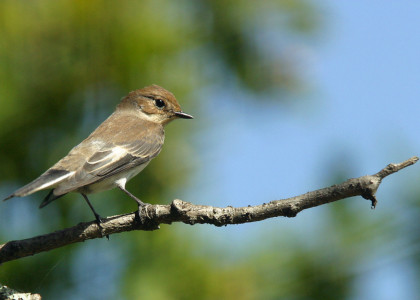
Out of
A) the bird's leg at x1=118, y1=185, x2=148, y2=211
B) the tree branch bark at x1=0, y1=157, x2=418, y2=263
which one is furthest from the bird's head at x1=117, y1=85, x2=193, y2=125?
the tree branch bark at x1=0, y1=157, x2=418, y2=263

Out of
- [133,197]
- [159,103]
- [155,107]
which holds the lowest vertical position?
[155,107]

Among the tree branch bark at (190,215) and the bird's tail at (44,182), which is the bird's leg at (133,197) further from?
the bird's tail at (44,182)

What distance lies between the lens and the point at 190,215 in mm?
3037

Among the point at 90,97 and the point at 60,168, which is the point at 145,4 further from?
the point at 60,168

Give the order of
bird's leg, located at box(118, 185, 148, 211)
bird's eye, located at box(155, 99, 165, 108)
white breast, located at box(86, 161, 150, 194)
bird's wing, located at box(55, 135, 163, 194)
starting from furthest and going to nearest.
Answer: bird's eye, located at box(155, 99, 165, 108), bird's wing, located at box(55, 135, 163, 194), white breast, located at box(86, 161, 150, 194), bird's leg, located at box(118, 185, 148, 211)

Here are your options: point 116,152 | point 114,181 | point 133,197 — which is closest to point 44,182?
point 133,197

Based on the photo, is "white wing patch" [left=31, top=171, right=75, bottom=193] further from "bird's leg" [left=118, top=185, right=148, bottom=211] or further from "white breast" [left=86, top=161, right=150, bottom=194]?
"bird's leg" [left=118, top=185, right=148, bottom=211]

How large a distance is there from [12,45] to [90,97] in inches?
21.1

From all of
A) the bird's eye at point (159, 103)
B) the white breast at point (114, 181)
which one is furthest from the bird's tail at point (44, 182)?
the bird's eye at point (159, 103)

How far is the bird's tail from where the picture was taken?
301cm

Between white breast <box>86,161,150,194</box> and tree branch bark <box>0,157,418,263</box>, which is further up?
tree branch bark <box>0,157,418,263</box>

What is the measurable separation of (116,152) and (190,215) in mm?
1942

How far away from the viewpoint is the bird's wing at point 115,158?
420 cm

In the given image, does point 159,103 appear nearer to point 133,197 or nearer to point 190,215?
point 133,197
